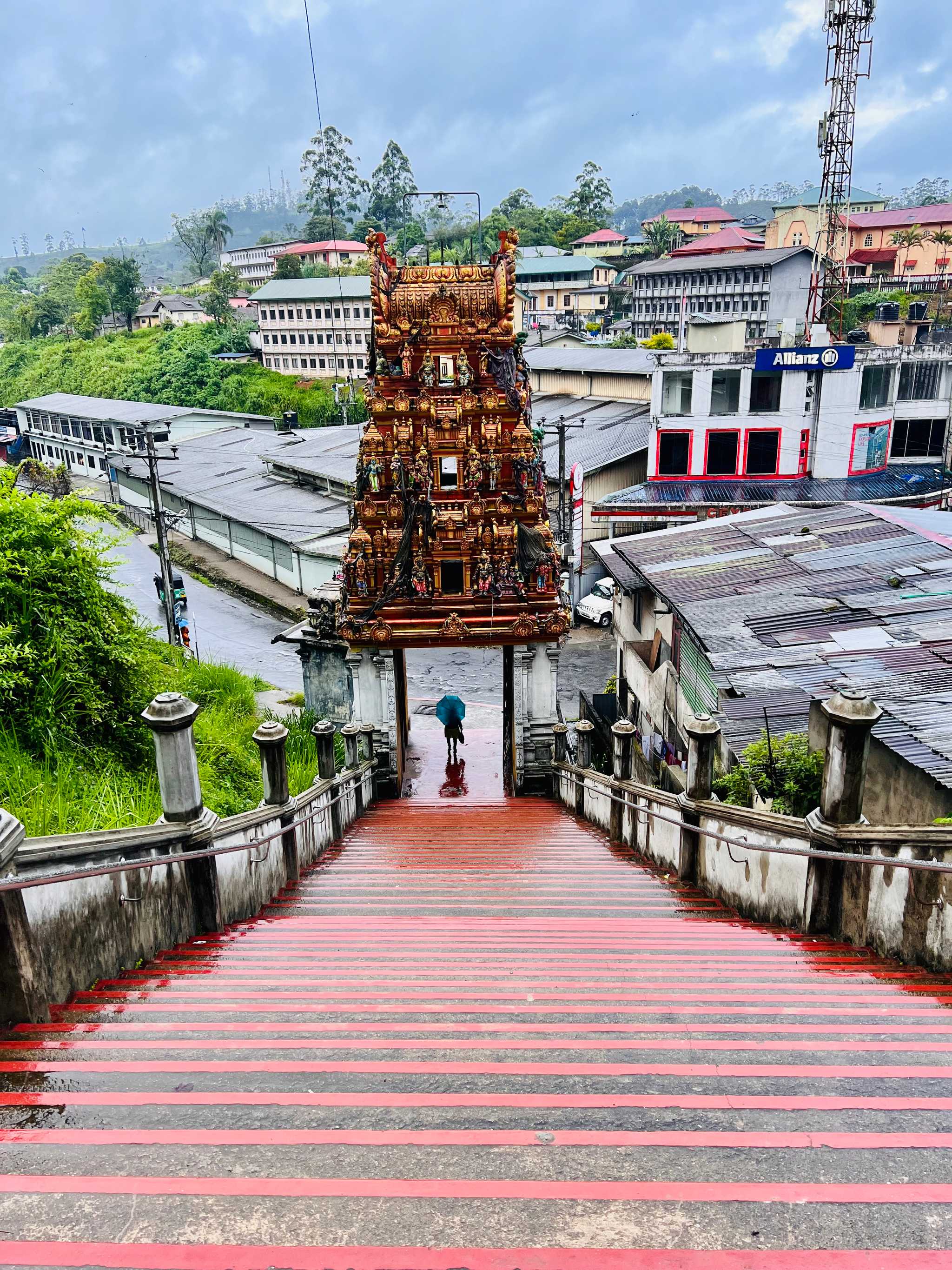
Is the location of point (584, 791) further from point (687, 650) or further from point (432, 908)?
point (432, 908)

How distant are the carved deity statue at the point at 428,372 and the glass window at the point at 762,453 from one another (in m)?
19.6

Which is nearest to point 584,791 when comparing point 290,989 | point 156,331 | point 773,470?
point 290,989

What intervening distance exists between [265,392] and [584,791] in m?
68.9

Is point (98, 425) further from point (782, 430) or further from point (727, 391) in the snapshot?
point (782, 430)

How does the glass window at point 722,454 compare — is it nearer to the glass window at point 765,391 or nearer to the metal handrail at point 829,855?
the glass window at point 765,391

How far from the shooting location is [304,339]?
80.6 meters

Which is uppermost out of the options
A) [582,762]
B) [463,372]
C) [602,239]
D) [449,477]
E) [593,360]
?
[602,239]

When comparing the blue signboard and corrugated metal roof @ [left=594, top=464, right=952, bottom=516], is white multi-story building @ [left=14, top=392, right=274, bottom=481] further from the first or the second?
the blue signboard

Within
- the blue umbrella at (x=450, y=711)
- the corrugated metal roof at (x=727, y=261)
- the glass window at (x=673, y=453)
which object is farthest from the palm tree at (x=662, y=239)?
the blue umbrella at (x=450, y=711)

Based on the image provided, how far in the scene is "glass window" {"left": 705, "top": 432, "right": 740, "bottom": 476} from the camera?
119 feet

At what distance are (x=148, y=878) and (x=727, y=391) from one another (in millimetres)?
33454

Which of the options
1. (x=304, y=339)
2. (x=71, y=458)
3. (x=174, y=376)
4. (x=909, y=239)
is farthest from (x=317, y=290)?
(x=909, y=239)

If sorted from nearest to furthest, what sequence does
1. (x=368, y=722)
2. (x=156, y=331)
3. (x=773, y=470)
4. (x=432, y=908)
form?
(x=432, y=908), (x=368, y=722), (x=773, y=470), (x=156, y=331)

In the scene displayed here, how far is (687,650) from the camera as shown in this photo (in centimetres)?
1695
